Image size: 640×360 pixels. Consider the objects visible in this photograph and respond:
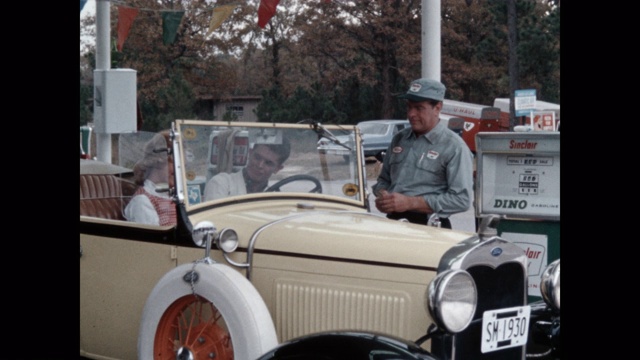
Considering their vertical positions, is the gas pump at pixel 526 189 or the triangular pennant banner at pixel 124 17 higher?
the triangular pennant banner at pixel 124 17

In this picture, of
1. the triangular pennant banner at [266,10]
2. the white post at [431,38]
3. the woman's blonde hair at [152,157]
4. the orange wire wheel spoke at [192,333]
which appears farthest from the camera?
the triangular pennant banner at [266,10]

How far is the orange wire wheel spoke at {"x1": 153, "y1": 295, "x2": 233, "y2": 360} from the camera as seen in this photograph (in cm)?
374

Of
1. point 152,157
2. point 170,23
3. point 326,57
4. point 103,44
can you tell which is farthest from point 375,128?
point 152,157

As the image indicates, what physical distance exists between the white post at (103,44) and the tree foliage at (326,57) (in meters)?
15.0

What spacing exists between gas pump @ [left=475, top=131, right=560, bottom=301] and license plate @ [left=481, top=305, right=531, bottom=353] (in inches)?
79.2

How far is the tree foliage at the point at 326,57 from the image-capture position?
26.1m

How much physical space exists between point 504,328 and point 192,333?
1.36 metres

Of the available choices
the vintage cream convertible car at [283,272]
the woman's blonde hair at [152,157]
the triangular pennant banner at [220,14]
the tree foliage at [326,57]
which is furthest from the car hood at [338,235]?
the tree foliage at [326,57]

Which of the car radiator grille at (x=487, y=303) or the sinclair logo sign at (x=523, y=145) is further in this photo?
the sinclair logo sign at (x=523, y=145)

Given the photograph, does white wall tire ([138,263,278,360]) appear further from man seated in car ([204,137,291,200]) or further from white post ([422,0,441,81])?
white post ([422,0,441,81])

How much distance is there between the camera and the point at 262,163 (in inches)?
169

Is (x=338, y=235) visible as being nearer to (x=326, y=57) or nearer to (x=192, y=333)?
(x=192, y=333)

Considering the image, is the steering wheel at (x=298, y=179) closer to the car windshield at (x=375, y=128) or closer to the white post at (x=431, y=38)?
the white post at (x=431, y=38)
